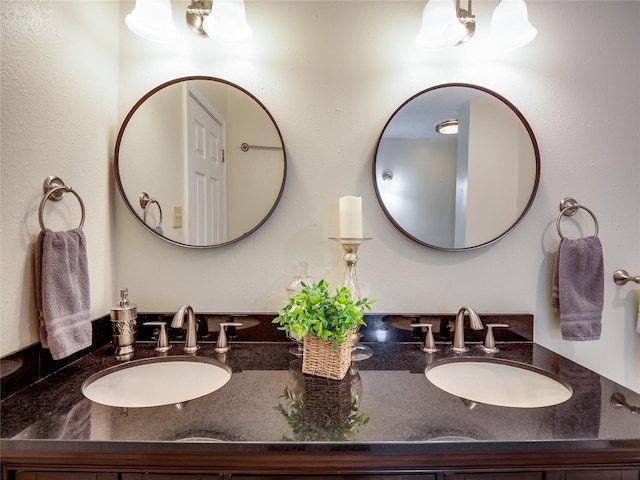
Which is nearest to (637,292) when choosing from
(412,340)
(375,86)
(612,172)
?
(612,172)

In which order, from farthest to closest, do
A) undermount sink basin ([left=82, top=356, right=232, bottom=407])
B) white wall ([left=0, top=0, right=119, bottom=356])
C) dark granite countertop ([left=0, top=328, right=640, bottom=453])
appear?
undermount sink basin ([left=82, top=356, right=232, bottom=407]), white wall ([left=0, top=0, right=119, bottom=356]), dark granite countertop ([left=0, top=328, right=640, bottom=453])

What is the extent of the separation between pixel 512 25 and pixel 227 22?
0.94 metres

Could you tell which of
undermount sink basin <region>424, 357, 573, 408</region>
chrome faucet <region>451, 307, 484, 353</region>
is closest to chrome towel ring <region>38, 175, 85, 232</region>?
undermount sink basin <region>424, 357, 573, 408</region>

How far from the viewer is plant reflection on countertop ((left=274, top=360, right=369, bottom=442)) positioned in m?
0.68

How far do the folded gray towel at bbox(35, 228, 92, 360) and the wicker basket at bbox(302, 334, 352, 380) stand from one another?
633 millimetres

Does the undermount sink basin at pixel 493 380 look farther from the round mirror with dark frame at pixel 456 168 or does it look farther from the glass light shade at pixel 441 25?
the glass light shade at pixel 441 25

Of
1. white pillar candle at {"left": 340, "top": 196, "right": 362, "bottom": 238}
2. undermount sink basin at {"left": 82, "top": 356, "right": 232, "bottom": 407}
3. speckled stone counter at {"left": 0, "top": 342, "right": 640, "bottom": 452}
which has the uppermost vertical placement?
white pillar candle at {"left": 340, "top": 196, "right": 362, "bottom": 238}

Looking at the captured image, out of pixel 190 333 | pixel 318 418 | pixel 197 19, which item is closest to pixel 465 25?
pixel 197 19

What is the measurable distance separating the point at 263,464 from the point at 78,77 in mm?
1189

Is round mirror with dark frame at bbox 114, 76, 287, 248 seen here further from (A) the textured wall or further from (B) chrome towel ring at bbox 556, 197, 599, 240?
(B) chrome towel ring at bbox 556, 197, 599, 240

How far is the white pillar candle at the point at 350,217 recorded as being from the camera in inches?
44.0

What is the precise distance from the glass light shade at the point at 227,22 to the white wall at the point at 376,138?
0.10 meters

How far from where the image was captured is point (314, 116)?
4.04 feet

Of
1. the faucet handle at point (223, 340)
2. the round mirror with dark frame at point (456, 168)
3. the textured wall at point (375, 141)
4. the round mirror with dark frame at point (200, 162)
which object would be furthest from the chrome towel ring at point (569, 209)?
the faucet handle at point (223, 340)
